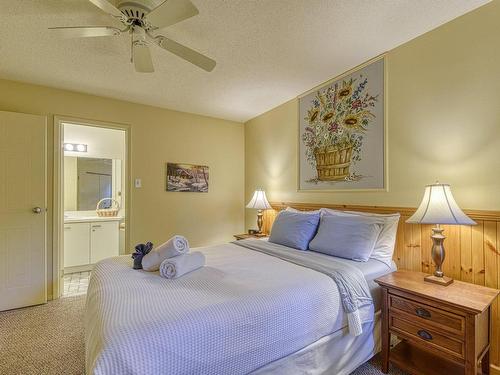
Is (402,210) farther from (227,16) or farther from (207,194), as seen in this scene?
(207,194)

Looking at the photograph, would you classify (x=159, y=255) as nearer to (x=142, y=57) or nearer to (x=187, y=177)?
(x=142, y=57)

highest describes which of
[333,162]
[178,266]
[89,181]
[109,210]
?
[333,162]

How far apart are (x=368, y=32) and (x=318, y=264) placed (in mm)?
1839

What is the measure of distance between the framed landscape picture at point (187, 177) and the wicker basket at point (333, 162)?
185cm

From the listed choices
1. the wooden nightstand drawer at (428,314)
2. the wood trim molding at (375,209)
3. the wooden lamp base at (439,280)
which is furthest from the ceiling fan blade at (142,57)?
the wooden lamp base at (439,280)

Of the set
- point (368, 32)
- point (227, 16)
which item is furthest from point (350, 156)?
point (227, 16)

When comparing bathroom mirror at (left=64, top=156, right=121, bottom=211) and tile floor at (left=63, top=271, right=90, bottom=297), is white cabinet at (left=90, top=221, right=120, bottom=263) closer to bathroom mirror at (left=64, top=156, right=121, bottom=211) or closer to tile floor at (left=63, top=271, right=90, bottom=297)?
tile floor at (left=63, top=271, right=90, bottom=297)

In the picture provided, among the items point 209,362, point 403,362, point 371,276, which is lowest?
point 403,362

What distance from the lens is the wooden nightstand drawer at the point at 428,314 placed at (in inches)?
56.0

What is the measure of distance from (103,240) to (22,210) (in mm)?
1493

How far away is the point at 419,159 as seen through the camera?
6.96 ft

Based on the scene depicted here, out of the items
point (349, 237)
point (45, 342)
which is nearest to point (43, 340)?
point (45, 342)

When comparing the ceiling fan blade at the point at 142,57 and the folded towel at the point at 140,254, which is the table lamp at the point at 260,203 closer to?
the folded towel at the point at 140,254

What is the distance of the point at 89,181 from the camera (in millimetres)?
4492
